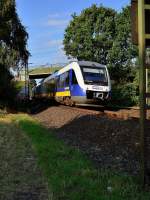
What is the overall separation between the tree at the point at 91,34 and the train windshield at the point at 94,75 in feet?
107

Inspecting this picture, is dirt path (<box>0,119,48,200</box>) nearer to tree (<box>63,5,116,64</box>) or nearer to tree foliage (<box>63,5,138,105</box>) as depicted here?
tree foliage (<box>63,5,138,105</box>)

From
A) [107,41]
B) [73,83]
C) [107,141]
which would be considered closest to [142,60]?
[107,141]

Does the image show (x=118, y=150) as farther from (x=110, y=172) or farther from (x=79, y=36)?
(x=79, y=36)

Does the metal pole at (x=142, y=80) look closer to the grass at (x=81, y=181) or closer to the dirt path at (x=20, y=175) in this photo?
the grass at (x=81, y=181)

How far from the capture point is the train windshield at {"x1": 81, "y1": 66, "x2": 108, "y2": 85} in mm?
28172

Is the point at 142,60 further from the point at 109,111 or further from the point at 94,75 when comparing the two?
the point at 94,75

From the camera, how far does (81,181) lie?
7.81m

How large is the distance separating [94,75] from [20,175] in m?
20.5

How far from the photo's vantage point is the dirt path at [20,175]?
732cm

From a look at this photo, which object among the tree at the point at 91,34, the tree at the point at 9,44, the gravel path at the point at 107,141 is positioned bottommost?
the gravel path at the point at 107,141

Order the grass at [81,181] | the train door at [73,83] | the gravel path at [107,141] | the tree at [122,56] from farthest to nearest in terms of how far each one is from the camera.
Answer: the tree at [122,56]
the train door at [73,83]
the gravel path at [107,141]
the grass at [81,181]

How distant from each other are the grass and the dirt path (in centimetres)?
16

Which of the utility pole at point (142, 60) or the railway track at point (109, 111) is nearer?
the utility pole at point (142, 60)

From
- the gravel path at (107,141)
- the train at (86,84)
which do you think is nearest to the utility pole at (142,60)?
the gravel path at (107,141)
